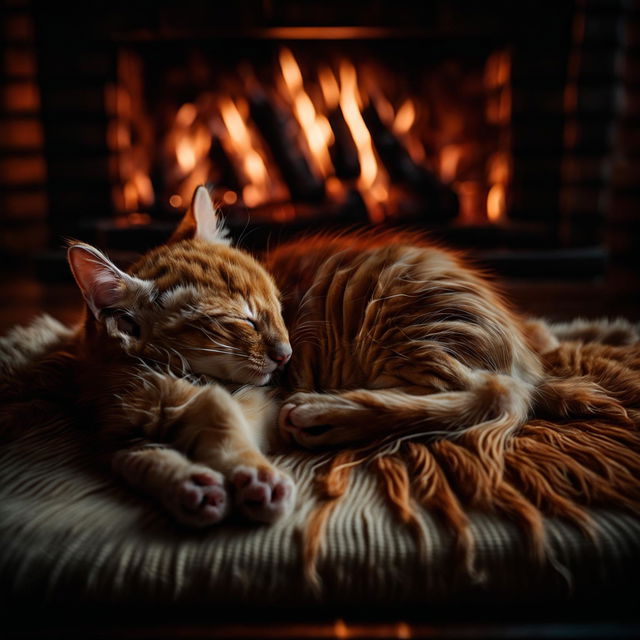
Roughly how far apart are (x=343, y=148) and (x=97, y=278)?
158 centimetres

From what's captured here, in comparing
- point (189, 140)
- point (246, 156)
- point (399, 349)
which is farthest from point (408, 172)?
point (399, 349)

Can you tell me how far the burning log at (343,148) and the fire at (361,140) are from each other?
36mm

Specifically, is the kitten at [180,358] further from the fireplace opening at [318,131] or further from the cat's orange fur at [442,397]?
the fireplace opening at [318,131]

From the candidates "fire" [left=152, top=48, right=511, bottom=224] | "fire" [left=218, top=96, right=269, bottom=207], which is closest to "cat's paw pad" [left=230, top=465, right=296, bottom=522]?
"fire" [left=152, top=48, right=511, bottom=224]

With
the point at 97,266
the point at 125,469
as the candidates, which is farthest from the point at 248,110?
the point at 125,469

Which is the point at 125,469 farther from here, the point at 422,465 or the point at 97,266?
the point at 422,465

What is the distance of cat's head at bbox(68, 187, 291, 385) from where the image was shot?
2.81ft

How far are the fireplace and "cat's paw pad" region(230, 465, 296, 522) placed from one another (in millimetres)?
1505

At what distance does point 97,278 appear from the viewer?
0.84 m

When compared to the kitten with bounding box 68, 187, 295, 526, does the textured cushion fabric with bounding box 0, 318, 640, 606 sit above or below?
below

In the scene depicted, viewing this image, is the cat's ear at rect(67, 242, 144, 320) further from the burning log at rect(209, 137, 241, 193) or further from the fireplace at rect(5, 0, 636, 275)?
the burning log at rect(209, 137, 241, 193)

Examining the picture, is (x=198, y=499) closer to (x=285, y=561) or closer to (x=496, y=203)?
(x=285, y=561)

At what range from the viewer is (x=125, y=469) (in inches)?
29.5

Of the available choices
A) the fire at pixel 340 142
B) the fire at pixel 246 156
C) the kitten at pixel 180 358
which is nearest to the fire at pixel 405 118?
the fire at pixel 340 142
